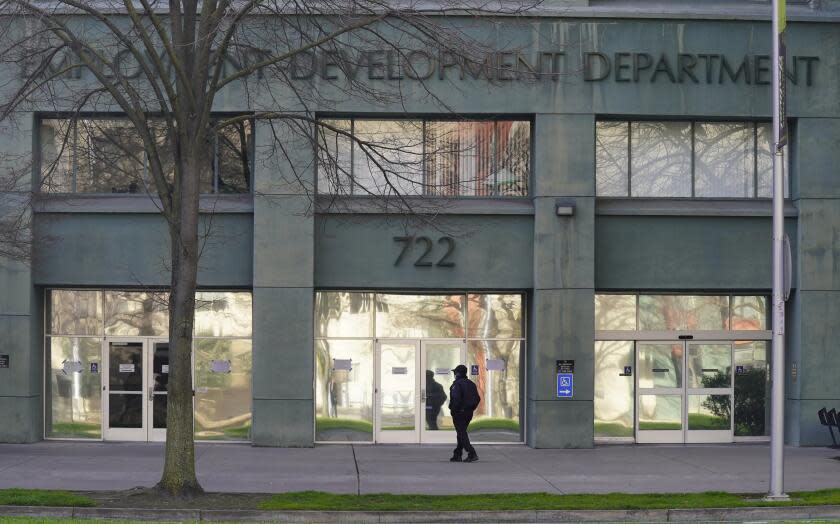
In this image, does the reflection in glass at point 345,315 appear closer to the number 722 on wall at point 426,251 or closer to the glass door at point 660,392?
the number 722 on wall at point 426,251

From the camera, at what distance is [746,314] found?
73.4 ft

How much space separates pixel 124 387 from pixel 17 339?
223 centimetres

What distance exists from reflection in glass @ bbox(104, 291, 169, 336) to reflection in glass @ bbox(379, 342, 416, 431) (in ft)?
14.5

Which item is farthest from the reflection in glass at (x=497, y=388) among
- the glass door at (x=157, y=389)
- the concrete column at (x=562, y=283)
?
the glass door at (x=157, y=389)

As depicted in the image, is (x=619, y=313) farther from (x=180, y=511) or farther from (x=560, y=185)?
(x=180, y=511)

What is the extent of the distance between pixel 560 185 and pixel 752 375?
18.6 feet

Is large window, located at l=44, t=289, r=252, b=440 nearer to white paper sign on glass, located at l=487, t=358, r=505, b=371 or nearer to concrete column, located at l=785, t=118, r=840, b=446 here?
white paper sign on glass, located at l=487, t=358, r=505, b=371

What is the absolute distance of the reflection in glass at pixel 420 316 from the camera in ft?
71.8

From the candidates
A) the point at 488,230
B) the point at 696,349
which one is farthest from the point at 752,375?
the point at 488,230

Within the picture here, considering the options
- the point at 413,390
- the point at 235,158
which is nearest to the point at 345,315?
the point at 413,390

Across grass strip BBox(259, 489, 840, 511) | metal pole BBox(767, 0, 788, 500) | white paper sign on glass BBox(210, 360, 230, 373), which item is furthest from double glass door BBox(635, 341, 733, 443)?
white paper sign on glass BBox(210, 360, 230, 373)

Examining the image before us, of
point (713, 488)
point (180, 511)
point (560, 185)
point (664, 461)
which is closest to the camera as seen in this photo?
point (180, 511)

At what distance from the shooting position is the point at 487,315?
22.0m

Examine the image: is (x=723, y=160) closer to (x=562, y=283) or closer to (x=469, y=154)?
(x=562, y=283)
